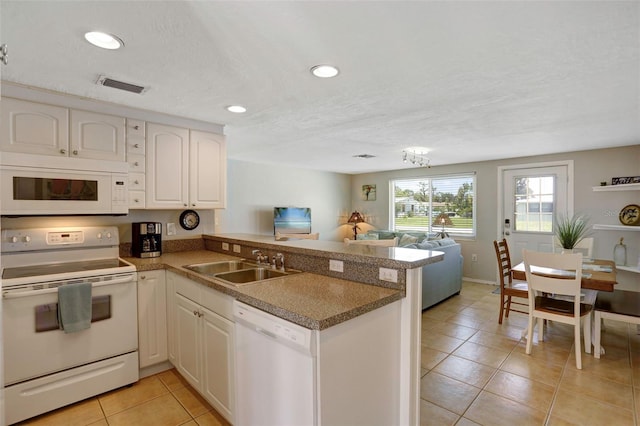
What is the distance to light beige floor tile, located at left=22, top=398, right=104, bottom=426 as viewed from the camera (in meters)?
2.00

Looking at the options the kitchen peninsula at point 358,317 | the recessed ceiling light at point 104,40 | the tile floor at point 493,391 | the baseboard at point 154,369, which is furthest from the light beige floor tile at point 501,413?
the recessed ceiling light at point 104,40

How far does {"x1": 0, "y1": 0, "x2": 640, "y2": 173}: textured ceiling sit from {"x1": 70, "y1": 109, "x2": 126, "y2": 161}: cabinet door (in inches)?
6.6

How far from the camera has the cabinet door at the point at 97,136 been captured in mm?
2471

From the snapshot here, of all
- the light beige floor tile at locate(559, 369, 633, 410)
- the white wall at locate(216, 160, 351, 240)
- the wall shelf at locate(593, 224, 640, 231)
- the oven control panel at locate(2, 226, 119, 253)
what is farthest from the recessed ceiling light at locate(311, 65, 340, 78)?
the wall shelf at locate(593, 224, 640, 231)

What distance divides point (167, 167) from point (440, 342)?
125 inches

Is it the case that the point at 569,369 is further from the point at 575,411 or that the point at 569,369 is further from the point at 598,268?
the point at 598,268

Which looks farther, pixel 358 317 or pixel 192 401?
pixel 192 401

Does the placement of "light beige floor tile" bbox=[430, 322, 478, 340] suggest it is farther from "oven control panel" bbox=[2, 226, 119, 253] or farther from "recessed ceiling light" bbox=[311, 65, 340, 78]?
"oven control panel" bbox=[2, 226, 119, 253]

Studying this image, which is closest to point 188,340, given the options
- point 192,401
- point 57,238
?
point 192,401

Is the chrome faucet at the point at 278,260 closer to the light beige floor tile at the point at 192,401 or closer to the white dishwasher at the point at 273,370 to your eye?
the white dishwasher at the point at 273,370

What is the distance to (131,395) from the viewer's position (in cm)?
229

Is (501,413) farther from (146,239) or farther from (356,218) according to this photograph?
(356,218)

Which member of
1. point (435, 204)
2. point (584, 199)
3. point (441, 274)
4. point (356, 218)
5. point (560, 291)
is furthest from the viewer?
point (356, 218)

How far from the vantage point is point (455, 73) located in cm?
206
